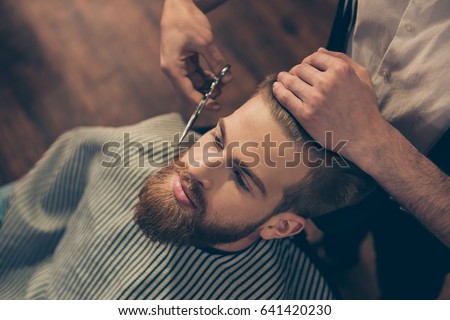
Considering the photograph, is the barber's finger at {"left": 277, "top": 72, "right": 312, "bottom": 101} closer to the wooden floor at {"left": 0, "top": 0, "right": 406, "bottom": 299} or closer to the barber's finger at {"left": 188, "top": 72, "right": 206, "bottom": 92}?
the barber's finger at {"left": 188, "top": 72, "right": 206, "bottom": 92}

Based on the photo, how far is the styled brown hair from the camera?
1.24m

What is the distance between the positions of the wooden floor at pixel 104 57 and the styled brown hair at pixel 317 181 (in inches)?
52.4

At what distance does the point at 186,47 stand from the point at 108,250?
34.5 inches

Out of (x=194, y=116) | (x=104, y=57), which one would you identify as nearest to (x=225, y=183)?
(x=194, y=116)

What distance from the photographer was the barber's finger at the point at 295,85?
1114 mm

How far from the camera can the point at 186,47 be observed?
148cm

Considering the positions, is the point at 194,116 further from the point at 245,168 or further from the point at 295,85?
the point at 295,85

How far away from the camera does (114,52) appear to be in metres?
2.75

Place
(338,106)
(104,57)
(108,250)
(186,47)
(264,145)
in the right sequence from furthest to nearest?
(104,57) < (108,250) < (186,47) < (264,145) < (338,106)

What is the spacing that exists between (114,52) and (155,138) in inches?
51.2

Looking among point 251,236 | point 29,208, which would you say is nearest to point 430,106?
point 251,236

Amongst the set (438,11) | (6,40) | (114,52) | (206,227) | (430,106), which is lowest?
(206,227)

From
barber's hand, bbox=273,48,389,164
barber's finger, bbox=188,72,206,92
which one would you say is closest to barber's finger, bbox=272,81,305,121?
barber's hand, bbox=273,48,389,164
